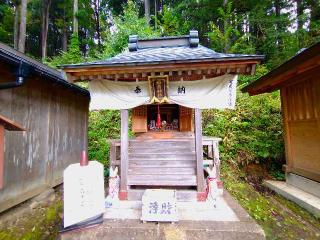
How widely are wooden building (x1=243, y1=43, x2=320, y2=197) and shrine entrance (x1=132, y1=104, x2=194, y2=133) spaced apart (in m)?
2.81

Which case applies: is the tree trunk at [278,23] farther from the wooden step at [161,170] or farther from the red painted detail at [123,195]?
the red painted detail at [123,195]

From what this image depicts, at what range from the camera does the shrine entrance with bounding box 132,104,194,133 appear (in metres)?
9.21

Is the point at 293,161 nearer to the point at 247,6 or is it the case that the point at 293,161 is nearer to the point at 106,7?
the point at 247,6

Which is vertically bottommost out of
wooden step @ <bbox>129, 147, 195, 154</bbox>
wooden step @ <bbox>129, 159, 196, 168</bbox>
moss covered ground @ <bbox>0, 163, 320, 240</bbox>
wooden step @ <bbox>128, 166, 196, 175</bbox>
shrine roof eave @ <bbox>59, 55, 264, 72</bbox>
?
moss covered ground @ <bbox>0, 163, 320, 240</bbox>

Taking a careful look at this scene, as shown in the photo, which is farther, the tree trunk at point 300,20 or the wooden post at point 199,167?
the tree trunk at point 300,20

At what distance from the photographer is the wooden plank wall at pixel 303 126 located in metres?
5.93

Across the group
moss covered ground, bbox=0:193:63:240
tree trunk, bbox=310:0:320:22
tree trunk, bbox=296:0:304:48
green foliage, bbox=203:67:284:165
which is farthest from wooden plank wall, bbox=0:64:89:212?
tree trunk, bbox=310:0:320:22

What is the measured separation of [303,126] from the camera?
21.6ft

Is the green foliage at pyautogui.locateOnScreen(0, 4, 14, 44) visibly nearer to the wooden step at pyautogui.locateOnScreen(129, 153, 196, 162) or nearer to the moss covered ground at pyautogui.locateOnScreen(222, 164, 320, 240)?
the wooden step at pyautogui.locateOnScreen(129, 153, 196, 162)

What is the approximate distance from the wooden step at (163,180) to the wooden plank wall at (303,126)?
3.55 m

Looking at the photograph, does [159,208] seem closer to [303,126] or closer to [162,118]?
[303,126]

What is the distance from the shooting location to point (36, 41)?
2655 centimetres

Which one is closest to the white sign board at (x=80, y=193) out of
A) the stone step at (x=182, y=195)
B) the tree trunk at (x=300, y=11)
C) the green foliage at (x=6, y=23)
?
the stone step at (x=182, y=195)

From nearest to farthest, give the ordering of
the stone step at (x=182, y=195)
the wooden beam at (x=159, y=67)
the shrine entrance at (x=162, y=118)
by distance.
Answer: the wooden beam at (x=159, y=67), the stone step at (x=182, y=195), the shrine entrance at (x=162, y=118)
